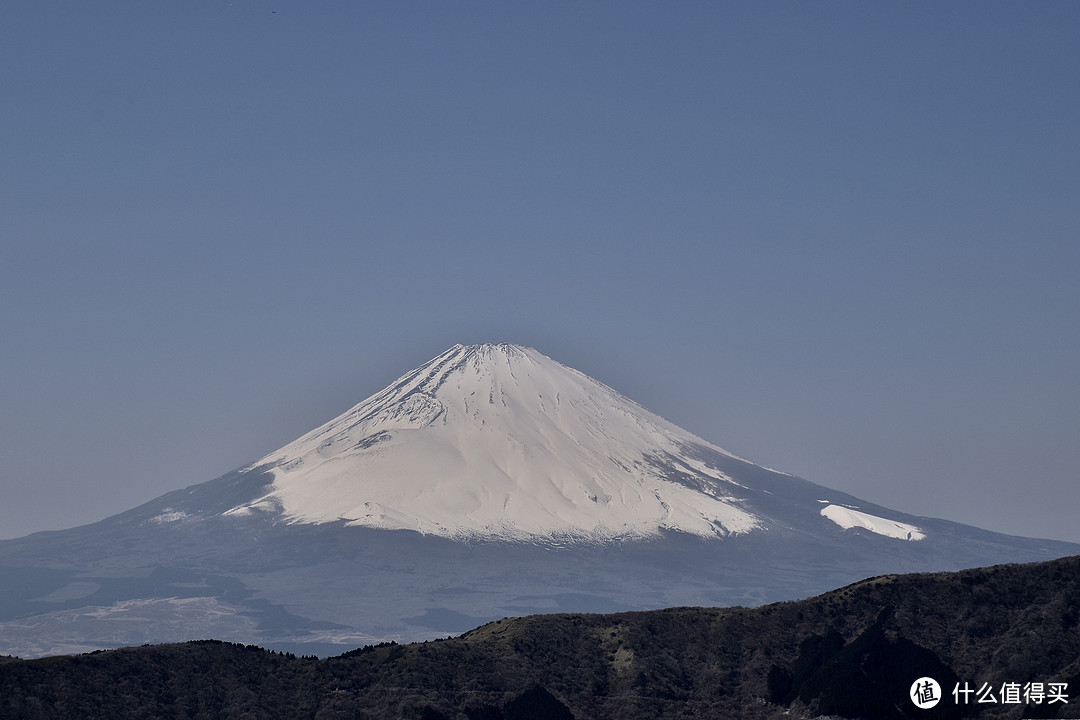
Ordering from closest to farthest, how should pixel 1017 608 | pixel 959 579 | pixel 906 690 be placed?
pixel 906 690, pixel 1017 608, pixel 959 579

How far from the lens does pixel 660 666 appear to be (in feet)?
365

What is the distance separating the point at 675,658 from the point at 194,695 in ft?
141

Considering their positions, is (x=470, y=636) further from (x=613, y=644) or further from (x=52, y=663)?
(x=52, y=663)

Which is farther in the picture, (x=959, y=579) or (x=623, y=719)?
(x=959, y=579)

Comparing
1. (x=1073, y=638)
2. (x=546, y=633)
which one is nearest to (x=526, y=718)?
(x=546, y=633)

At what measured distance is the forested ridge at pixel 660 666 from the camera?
318 feet

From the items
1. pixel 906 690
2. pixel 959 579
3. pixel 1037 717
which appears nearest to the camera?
pixel 1037 717

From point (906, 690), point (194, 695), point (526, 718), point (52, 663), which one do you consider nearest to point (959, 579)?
point (906, 690)

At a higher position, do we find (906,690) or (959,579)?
(959,579)

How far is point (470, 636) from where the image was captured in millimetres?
119250

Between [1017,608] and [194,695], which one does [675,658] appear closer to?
[1017,608]

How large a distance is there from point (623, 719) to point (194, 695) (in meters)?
35.4

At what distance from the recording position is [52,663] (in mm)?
98688

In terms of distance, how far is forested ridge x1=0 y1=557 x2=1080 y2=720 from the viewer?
97.0 metres
